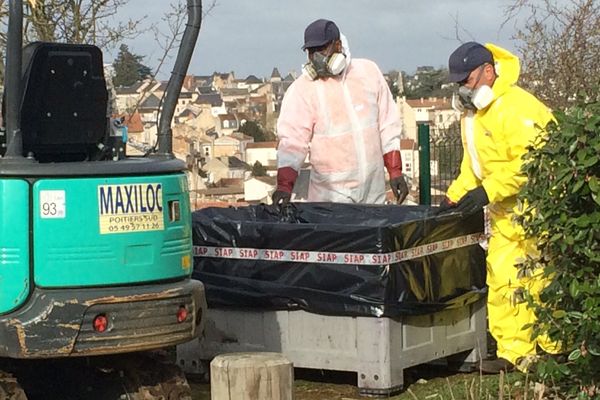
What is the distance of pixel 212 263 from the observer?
7.38 m

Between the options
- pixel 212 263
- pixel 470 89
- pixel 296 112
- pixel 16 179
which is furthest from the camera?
pixel 296 112

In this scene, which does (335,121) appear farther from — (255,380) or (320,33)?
(255,380)

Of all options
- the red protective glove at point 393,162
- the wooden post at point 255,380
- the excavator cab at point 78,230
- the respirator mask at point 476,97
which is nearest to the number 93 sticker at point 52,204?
→ the excavator cab at point 78,230

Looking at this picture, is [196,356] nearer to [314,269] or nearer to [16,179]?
[314,269]

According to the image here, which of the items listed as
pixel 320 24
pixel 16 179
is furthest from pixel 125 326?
pixel 320 24

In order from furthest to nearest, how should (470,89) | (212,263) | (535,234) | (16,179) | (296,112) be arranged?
(296,112)
(212,263)
(470,89)
(535,234)
(16,179)

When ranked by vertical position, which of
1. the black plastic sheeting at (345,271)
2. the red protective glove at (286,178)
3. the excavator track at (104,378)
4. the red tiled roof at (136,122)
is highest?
the red tiled roof at (136,122)

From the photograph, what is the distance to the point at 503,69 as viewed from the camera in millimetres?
6891

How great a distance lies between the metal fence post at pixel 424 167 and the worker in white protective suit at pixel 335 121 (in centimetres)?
174

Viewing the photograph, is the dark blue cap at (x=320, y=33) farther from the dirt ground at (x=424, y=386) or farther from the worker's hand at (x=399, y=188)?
the dirt ground at (x=424, y=386)

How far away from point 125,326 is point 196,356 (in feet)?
7.33

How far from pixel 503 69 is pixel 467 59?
0.22 meters

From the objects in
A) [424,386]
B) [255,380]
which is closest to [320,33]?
[424,386]

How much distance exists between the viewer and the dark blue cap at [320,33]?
7758mm
